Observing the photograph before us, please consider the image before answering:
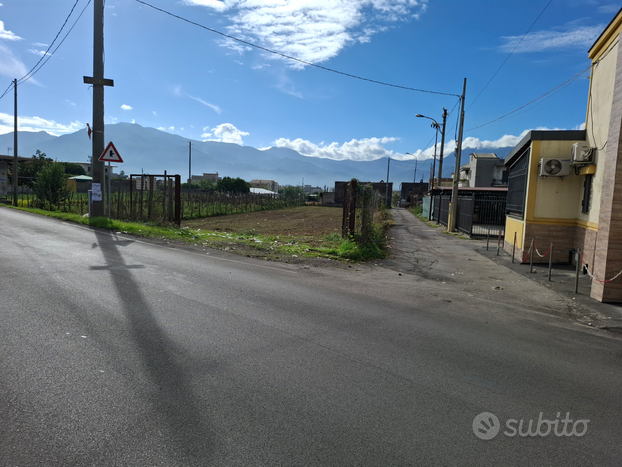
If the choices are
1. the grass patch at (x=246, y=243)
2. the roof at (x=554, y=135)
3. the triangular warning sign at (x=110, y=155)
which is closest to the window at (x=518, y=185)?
the roof at (x=554, y=135)

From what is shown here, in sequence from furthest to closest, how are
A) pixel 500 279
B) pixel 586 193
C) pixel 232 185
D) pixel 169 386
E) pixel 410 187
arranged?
pixel 232 185, pixel 410 187, pixel 586 193, pixel 500 279, pixel 169 386

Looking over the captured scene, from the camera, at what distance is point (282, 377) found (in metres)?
3.85

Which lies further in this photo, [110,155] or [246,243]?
[110,155]

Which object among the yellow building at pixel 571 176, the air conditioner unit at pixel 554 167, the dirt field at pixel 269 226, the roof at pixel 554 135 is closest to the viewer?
the yellow building at pixel 571 176

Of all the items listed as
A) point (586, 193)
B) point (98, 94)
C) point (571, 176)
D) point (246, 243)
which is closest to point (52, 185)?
point (98, 94)

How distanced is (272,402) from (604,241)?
7.59 metres

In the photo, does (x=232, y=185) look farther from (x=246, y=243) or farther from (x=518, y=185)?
(x=518, y=185)

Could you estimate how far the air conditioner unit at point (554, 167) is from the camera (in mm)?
11359

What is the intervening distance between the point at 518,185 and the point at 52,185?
24.9m

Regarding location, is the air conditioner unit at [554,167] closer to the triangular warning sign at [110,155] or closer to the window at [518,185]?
the window at [518,185]

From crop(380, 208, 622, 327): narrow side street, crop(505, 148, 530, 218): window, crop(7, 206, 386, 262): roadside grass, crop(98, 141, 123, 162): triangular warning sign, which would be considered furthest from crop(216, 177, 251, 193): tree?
crop(380, 208, 622, 327): narrow side street

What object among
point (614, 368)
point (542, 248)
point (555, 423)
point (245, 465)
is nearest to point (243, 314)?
point (245, 465)

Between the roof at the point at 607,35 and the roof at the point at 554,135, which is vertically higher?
the roof at the point at 607,35

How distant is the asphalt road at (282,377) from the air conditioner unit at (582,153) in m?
5.66
